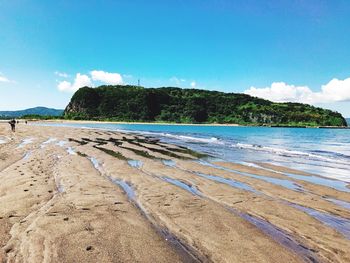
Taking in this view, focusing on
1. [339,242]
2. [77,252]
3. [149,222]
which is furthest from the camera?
[149,222]

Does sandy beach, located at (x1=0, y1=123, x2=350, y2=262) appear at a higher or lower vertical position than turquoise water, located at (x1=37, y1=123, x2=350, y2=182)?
higher

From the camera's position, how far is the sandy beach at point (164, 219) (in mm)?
6207

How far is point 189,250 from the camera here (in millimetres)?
6418

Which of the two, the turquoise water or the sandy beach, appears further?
the turquoise water

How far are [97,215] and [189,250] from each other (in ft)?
10.00

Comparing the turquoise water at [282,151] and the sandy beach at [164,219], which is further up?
the sandy beach at [164,219]

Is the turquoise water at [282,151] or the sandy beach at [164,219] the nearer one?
the sandy beach at [164,219]

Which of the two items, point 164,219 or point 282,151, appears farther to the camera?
point 282,151

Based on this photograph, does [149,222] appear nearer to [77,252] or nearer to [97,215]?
[97,215]

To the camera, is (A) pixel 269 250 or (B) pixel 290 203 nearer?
(A) pixel 269 250

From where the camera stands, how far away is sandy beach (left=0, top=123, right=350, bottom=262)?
621 cm

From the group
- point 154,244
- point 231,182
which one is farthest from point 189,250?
point 231,182

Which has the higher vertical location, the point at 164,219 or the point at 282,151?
the point at 164,219

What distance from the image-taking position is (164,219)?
27.5ft
